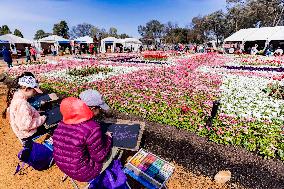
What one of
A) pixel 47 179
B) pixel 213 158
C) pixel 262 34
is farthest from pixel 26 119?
pixel 262 34

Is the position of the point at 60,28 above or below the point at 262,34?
above

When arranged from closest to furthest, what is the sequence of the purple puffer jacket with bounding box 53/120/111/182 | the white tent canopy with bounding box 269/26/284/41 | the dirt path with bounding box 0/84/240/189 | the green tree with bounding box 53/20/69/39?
the purple puffer jacket with bounding box 53/120/111/182 → the dirt path with bounding box 0/84/240/189 → the white tent canopy with bounding box 269/26/284/41 → the green tree with bounding box 53/20/69/39

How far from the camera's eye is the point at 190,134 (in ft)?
19.3

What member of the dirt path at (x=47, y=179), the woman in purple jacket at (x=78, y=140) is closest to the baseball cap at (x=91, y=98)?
the woman in purple jacket at (x=78, y=140)

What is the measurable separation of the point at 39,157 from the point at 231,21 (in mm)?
80602

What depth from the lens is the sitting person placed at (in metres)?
4.16

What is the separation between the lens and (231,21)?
74.6 m

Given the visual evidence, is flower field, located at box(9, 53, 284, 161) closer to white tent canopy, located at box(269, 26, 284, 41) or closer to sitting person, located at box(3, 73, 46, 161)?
sitting person, located at box(3, 73, 46, 161)

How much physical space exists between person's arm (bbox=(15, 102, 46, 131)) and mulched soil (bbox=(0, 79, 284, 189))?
3.54 feet

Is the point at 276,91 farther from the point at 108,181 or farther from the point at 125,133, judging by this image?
the point at 108,181

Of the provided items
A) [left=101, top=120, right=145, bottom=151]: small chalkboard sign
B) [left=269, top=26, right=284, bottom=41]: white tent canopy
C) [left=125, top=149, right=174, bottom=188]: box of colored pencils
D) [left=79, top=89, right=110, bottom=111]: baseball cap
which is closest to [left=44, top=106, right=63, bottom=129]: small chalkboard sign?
[left=101, top=120, right=145, bottom=151]: small chalkboard sign

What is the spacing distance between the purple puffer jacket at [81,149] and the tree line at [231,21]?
2687 inches

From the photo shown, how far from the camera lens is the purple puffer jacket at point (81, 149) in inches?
114

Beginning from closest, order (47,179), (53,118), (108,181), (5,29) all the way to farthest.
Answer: (108,181) < (47,179) < (53,118) < (5,29)
